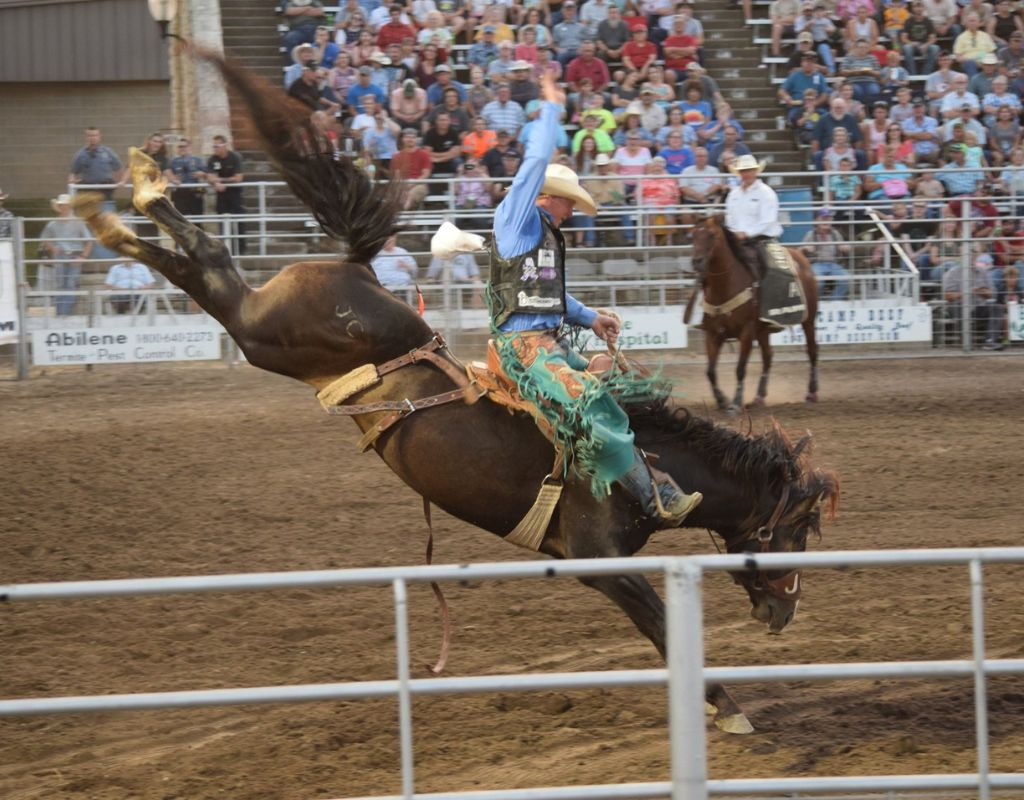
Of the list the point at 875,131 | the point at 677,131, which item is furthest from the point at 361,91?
the point at 875,131

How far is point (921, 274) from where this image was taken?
52.2 ft

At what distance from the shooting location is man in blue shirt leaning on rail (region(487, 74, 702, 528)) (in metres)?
4.90

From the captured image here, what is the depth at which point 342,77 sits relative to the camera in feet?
56.4

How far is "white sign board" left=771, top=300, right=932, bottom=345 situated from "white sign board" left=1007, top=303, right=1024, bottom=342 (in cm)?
101

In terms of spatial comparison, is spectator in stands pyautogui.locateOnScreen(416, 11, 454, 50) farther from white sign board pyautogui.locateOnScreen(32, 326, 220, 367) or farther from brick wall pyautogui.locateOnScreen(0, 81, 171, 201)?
brick wall pyautogui.locateOnScreen(0, 81, 171, 201)

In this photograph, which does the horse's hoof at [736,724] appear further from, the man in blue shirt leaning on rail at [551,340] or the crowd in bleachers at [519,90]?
the crowd in bleachers at [519,90]

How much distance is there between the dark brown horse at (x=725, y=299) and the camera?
12148 millimetres

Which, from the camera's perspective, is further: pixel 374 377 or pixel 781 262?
pixel 781 262

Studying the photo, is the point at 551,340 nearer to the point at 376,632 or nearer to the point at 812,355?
the point at 376,632

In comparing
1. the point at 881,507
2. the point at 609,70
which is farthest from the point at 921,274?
the point at 881,507

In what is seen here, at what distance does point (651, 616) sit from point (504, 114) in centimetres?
1278

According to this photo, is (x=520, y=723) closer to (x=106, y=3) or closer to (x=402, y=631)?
(x=402, y=631)

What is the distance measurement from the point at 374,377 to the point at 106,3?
21.7 metres

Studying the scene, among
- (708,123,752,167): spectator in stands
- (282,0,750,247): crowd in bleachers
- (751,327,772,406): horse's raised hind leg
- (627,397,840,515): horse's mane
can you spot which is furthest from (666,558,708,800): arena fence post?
(708,123,752,167): spectator in stands
